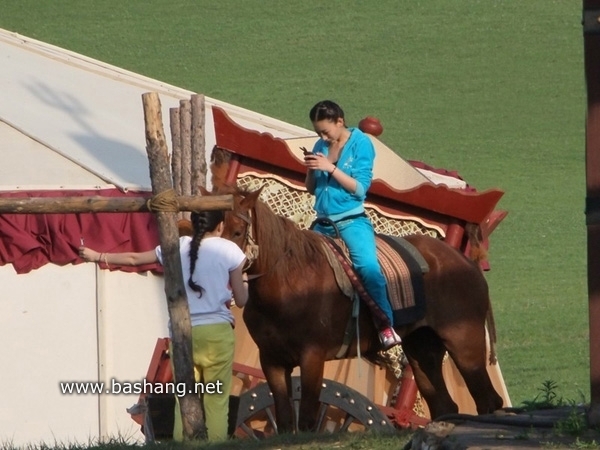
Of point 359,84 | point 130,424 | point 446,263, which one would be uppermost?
point 359,84

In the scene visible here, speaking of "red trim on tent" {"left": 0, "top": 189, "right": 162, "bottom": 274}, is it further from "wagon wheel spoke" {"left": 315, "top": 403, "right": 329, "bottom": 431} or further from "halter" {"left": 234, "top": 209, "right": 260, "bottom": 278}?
"halter" {"left": 234, "top": 209, "right": 260, "bottom": 278}

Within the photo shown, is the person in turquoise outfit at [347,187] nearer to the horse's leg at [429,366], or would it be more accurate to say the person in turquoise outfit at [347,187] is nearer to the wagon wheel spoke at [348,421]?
the wagon wheel spoke at [348,421]

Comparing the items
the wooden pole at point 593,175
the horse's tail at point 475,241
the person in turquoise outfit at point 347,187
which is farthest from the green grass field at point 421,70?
the wooden pole at point 593,175

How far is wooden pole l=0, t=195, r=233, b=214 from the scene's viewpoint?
695cm

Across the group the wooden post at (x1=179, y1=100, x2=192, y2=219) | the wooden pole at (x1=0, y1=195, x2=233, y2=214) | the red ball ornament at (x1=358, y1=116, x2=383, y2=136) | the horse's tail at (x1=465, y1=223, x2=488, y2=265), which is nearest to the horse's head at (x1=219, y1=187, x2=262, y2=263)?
the wooden pole at (x1=0, y1=195, x2=233, y2=214)

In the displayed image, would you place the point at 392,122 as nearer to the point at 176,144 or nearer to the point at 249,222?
the point at 176,144

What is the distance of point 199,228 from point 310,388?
1271 millimetres

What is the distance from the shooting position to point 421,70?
100 feet

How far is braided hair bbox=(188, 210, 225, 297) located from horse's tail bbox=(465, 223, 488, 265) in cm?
304

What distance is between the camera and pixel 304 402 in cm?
782

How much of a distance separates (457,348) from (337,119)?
186 cm

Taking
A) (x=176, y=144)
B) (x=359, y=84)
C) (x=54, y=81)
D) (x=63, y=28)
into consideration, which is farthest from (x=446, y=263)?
(x=63, y=28)

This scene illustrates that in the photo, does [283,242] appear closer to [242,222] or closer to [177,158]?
[242,222]

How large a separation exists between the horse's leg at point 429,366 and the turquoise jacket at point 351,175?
4.15 ft
